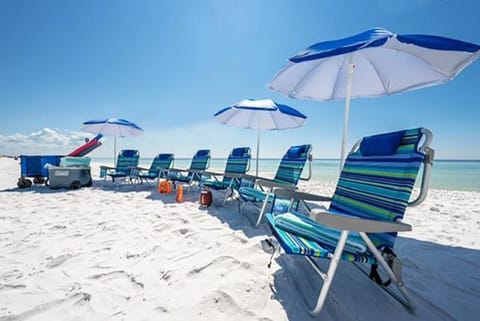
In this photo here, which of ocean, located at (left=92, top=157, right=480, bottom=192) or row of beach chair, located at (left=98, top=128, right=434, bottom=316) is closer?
row of beach chair, located at (left=98, top=128, right=434, bottom=316)

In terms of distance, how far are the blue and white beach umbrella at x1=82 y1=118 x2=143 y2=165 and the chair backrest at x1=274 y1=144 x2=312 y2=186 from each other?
6.15 m

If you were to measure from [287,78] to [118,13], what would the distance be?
23.0ft

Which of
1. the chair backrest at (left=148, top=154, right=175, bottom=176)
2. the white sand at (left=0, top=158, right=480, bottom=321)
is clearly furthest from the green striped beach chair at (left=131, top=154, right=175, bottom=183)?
the white sand at (left=0, top=158, right=480, bottom=321)

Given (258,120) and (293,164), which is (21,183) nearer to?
(258,120)

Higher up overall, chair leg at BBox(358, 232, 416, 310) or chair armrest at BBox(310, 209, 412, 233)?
chair armrest at BBox(310, 209, 412, 233)

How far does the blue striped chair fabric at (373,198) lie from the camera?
129 centimetres

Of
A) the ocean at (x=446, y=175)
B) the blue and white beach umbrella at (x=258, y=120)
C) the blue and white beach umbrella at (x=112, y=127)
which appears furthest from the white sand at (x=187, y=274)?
the ocean at (x=446, y=175)

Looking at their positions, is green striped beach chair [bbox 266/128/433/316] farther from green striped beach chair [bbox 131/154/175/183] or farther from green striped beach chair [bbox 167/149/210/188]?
green striped beach chair [bbox 131/154/175/183]

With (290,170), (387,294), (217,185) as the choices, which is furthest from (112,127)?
(387,294)

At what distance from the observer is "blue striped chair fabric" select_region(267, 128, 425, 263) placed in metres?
1.29

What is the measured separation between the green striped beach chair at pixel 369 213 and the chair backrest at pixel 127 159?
6.87m

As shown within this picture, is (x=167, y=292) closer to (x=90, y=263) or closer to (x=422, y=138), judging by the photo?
(x=90, y=263)

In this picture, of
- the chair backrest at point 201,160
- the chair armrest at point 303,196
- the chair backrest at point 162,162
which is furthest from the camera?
the chair backrest at point 162,162

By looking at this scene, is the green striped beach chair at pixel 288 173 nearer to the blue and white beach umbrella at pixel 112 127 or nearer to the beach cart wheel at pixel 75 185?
the beach cart wheel at pixel 75 185
